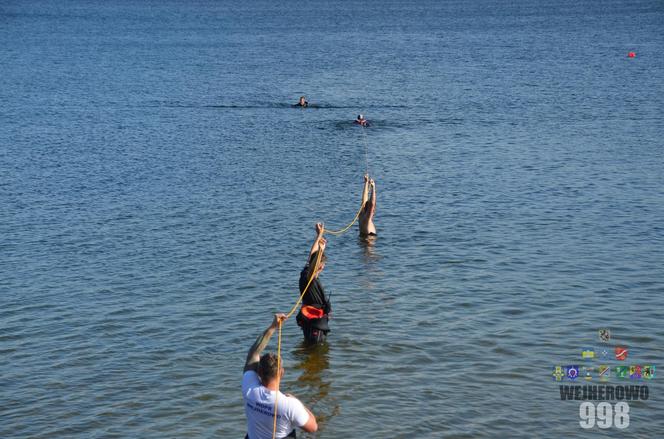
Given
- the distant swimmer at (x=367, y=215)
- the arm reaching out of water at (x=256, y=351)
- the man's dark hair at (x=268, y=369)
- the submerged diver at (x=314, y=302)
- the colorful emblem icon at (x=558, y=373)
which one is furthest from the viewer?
the distant swimmer at (x=367, y=215)

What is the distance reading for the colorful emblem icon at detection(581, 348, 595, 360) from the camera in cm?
1819

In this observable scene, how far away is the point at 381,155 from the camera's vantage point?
41.1 meters

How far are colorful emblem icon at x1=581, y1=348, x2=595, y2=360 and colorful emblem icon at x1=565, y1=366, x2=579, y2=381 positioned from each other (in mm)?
605

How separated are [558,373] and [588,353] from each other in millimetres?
1282

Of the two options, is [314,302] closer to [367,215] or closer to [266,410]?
[266,410]

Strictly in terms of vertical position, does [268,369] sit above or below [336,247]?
below

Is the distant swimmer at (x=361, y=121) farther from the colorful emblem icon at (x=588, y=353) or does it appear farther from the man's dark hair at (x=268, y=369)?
the man's dark hair at (x=268, y=369)

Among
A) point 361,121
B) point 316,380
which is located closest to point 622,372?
point 316,380

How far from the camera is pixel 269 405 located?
10.3m

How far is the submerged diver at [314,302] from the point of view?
671 inches

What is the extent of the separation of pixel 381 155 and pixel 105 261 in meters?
18.4

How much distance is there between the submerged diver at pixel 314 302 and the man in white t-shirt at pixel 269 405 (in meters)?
6.46

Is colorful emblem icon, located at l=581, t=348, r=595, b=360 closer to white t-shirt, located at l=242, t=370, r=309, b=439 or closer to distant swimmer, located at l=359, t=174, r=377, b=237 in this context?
white t-shirt, located at l=242, t=370, r=309, b=439

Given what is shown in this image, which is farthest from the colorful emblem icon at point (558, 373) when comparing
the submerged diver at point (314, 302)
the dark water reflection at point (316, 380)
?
the submerged diver at point (314, 302)
